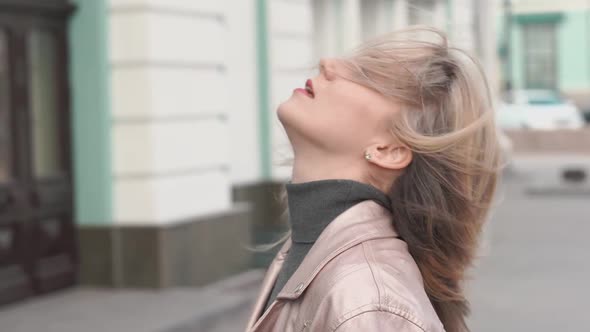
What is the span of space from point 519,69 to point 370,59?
1703 inches

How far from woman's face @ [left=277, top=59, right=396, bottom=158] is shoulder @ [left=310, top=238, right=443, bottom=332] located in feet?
0.73

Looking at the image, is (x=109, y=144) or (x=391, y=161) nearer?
(x=391, y=161)

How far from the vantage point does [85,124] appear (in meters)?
8.22

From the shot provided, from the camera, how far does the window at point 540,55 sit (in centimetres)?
4331

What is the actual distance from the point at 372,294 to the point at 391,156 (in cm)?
38

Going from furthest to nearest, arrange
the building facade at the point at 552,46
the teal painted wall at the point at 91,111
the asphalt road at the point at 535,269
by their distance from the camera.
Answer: the building facade at the point at 552,46 → the teal painted wall at the point at 91,111 → the asphalt road at the point at 535,269

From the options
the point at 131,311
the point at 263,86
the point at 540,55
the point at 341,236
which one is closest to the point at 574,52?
the point at 540,55

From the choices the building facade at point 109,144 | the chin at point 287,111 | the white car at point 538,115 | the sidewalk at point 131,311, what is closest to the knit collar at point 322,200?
the chin at point 287,111

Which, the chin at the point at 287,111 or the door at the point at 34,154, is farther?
the door at the point at 34,154

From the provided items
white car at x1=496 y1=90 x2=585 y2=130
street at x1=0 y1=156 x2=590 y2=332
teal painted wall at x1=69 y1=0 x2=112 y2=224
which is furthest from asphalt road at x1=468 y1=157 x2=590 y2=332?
white car at x1=496 y1=90 x2=585 y2=130

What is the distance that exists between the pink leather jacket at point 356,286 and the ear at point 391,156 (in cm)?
8

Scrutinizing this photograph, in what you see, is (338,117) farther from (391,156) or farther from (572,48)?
(572,48)

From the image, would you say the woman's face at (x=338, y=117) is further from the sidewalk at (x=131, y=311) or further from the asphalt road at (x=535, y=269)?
the sidewalk at (x=131, y=311)

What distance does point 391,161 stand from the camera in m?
1.92
